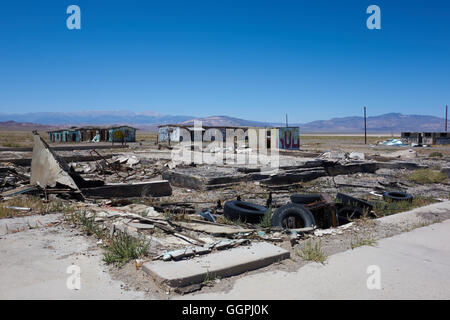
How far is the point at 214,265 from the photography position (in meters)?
4.24

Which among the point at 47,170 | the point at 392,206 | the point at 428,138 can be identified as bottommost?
the point at 392,206

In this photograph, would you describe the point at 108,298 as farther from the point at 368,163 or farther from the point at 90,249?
the point at 368,163

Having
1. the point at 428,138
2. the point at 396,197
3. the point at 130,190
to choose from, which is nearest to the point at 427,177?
the point at 396,197

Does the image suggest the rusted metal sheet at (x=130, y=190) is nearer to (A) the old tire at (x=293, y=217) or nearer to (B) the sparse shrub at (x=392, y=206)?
(A) the old tire at (x=293, y=217)

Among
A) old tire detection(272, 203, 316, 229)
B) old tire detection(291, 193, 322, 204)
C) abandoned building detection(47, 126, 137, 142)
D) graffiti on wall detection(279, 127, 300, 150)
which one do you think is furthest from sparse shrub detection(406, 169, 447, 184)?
abandoned building detection(47, 126, 137, 142)

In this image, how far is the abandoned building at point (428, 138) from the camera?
134 ft

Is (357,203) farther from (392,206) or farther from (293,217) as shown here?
(293,217)

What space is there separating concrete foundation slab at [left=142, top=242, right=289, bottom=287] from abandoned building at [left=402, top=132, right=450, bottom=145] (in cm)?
4193

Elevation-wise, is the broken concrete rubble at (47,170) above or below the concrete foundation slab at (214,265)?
above

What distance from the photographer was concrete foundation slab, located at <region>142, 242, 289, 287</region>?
390 cm

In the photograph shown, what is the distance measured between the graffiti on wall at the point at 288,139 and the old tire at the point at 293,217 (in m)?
26.8

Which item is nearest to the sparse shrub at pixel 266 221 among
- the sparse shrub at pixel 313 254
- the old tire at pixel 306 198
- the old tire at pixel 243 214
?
the old tire at pixel 243 214

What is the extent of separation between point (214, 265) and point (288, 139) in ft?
98.4
